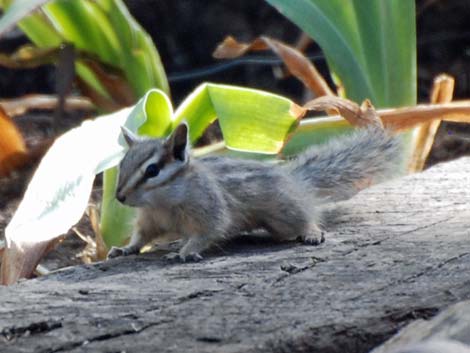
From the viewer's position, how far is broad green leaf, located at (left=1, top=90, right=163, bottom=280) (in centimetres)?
254

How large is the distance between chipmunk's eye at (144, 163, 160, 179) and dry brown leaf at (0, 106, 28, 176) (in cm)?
137

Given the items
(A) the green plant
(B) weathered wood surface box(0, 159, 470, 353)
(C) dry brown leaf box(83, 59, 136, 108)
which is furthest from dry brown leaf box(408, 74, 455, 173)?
(B) weathered wood surface box(0, 159, 470, 353)

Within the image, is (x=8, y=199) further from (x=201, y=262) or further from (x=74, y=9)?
(x=201, y=262)

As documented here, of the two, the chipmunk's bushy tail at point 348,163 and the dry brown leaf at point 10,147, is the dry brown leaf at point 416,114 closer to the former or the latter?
the chipmunk's bushy tail at point 348,163

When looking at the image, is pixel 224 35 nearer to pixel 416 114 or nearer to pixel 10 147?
pixel 10 147

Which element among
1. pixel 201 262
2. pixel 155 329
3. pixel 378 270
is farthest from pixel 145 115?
pixel 155 329

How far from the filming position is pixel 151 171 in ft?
7.92

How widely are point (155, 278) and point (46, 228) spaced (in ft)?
1.67

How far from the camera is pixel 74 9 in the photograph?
13.0ft

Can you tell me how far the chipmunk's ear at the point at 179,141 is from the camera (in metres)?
2.44

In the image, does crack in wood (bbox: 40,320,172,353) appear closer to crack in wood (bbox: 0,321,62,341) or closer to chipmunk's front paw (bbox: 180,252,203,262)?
crack in wood (bbox: 0,321,62,341)

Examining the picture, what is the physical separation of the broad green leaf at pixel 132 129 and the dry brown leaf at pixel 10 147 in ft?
2.21

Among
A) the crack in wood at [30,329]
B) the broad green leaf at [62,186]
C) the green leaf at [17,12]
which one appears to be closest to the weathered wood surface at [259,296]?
the crack in wood at [30,329]

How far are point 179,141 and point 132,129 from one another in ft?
1.66
